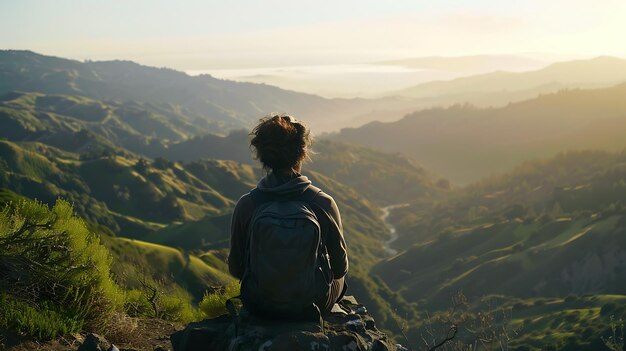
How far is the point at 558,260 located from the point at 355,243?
81.2 m

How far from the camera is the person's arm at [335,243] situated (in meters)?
6.11

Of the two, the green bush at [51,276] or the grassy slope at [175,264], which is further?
the grassy slope at [175,264]

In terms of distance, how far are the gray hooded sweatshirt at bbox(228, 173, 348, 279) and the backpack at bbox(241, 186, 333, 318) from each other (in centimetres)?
8

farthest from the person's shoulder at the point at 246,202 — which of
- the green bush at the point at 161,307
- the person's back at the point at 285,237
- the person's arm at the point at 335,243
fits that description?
the green bush at the point at 161,307

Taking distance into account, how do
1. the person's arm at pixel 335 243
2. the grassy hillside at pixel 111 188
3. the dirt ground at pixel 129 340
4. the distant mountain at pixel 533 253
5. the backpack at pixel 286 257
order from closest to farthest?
the backpack at pixel 286 257, the person's arm at pixel 335 243, the dirt ground at pixel 129 340, the distant mountain at pixel 533 253, the grassy hillside at pixel 111 188

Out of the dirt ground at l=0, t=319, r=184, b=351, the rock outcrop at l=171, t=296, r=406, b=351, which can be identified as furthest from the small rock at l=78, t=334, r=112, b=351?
the rock outcrop at l=171, t=296, r=406, b=351

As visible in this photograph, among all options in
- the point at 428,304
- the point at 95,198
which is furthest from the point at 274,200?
the point at 95,198

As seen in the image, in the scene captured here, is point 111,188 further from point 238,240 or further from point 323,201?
point 323,201

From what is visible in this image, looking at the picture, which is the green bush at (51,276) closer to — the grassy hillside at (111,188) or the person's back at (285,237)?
the person's back at (285,237)

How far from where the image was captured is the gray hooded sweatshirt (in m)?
6.04

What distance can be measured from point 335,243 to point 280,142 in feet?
4.12

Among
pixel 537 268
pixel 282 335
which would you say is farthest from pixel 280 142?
pixel 537 268

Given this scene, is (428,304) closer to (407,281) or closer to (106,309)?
(407,281)

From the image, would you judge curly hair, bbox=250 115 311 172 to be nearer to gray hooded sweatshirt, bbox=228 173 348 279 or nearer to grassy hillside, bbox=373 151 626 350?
gray hooded sweatshirt, bbox=228 173 348 279
